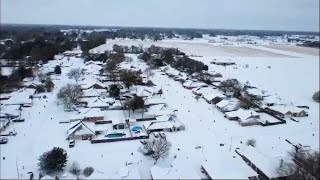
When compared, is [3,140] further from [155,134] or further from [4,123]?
[155,134]

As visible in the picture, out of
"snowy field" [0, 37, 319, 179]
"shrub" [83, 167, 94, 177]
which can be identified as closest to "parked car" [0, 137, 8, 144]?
"snowy field" [0, 37, 319, 179]

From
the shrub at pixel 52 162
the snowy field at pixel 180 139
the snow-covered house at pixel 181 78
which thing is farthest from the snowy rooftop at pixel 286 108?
the shrub at pixel 52 162

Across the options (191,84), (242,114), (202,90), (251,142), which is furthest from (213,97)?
(251,142)

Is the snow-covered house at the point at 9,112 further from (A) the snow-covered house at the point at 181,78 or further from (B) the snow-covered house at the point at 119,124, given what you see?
(A) the snow-covered house at the point at 181,78

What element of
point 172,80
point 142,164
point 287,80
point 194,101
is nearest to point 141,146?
point 142,164

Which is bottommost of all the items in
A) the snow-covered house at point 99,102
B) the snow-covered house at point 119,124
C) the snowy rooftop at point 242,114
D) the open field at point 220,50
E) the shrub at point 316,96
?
the snow-covered house at point 119,124

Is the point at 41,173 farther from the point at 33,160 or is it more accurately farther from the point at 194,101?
the point at 194,101

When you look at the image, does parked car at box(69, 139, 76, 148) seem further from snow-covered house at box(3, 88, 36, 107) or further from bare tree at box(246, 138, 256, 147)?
bare tree at box(246, 138, 256, 147)
